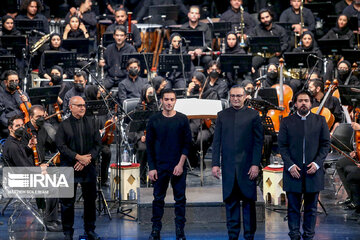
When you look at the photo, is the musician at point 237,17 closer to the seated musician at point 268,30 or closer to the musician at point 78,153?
the seated musician at point 268,30

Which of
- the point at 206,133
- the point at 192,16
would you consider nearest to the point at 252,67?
the point at 192,16

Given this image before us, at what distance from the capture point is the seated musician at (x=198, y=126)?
34.8ft

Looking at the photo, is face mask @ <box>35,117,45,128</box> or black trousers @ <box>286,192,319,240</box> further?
face mask @ <box>35,117,45,128</box>

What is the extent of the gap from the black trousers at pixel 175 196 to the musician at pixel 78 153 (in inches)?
26.5

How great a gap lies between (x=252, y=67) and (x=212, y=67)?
101 cm

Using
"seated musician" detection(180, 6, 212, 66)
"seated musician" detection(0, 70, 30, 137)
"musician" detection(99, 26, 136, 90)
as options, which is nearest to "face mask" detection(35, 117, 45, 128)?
"seated musician" detection(0, 70, 30, 137)

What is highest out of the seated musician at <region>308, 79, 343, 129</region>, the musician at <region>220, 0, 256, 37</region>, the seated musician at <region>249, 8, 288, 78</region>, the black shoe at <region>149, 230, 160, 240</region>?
the musician at <region>220, 0, 256, 37</region>

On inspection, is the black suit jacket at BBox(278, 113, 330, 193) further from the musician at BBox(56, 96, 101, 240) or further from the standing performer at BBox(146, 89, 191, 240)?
the musician at BBox(56, 96, 101, 240)

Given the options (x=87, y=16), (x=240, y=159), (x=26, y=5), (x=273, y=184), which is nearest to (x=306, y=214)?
(x=240, y=159)

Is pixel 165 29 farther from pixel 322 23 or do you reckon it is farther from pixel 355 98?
pixel 355 98

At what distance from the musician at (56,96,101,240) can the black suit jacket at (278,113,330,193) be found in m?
1.95

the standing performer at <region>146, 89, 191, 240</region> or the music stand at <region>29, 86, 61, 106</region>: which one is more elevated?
the music stand at <region>29, 86, 61, 106</region>

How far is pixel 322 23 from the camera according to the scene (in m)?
15.0

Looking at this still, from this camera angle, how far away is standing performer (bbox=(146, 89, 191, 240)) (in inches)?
272
